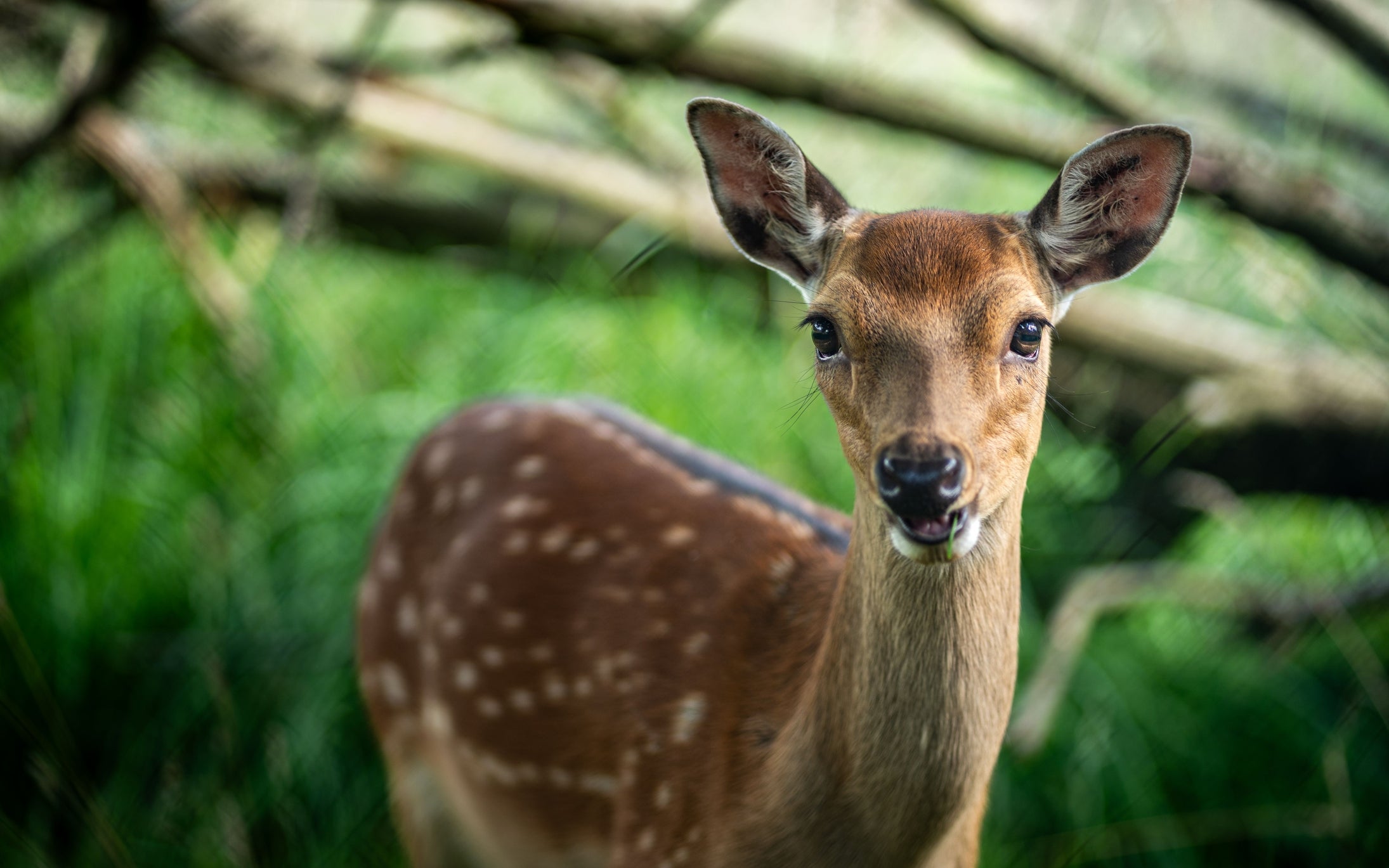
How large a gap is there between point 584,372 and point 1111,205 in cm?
255

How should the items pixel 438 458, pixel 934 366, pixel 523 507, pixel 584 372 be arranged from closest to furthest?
pixel 934 366 < pixel 523 507 < pixel 438 458 < pixel 584 372

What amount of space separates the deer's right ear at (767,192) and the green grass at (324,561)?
1.74m

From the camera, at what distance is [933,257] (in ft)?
6.05

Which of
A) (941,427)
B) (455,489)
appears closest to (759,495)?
(455,489)

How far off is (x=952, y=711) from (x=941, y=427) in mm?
520

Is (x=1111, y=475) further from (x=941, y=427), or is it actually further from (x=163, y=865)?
(x=163, y=865)

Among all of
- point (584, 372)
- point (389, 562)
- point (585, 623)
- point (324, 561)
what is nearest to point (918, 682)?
point (585, 623)

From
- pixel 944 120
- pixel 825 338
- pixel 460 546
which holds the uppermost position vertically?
pixel 825 338

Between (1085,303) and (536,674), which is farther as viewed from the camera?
(1085,303)

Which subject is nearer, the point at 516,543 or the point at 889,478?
the point at 889,478

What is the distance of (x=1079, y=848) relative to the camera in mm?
3053

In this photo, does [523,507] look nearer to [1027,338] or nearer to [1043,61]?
[1027,338]

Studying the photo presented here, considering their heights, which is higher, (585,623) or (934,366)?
(934,366)

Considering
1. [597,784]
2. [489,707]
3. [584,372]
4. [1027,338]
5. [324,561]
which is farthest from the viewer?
[584,372]
